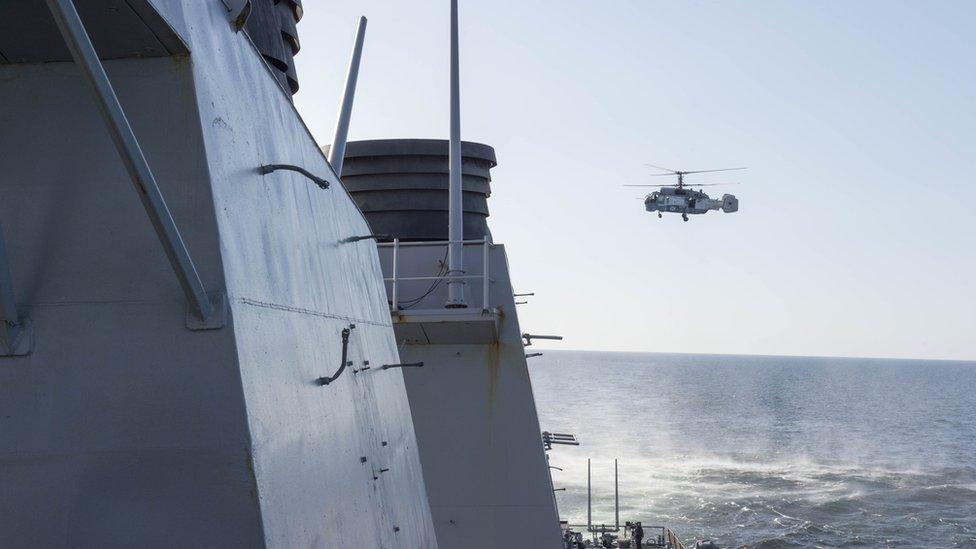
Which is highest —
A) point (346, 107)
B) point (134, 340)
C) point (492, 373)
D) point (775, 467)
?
point (346, 107)

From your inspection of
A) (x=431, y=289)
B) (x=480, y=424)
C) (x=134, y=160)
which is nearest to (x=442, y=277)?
(x=431, y=289)

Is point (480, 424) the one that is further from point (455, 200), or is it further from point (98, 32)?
point (98, 32)

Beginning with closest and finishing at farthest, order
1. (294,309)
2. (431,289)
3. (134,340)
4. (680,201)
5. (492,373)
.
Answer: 1. (134,340)
2. (294,309)
3. (492,373)
4. (431,289)
5. (680,201)

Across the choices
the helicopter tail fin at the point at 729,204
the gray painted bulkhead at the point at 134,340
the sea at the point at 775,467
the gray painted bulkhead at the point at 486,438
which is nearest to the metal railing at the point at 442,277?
the gray painted bulkhead at the point at 486,438

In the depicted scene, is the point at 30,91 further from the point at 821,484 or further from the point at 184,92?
the point at 821,484

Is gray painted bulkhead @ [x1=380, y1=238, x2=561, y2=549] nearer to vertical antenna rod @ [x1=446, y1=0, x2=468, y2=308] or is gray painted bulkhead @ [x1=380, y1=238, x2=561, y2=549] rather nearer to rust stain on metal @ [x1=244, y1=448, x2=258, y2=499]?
vertical antenna rod @ [x1=446, y1=0, x2=468, y2=308]

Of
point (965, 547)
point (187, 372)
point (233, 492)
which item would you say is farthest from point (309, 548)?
point (965, 547)
